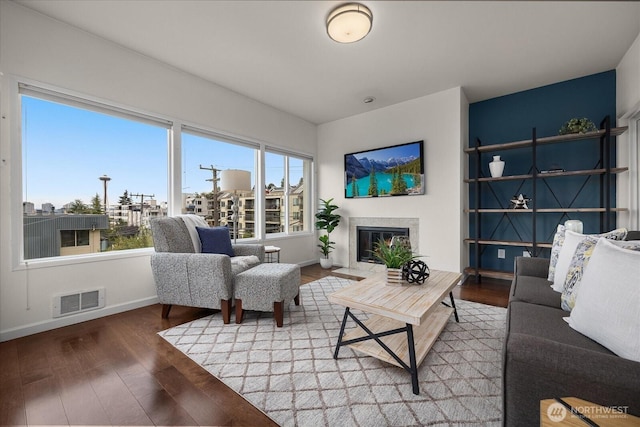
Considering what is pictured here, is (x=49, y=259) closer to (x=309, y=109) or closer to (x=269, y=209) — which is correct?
(x=269, y=209)

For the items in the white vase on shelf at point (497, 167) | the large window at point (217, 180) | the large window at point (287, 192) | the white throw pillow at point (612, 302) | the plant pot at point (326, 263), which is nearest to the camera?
the white throw pillow at point (612, 302)

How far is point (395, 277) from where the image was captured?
1.80 m

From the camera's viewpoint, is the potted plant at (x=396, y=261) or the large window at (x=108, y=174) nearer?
the potted plant at (x=396, y=261)

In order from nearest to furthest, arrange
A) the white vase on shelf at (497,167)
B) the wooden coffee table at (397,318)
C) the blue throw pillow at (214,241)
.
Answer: the wooden coffee table at (397,318) < the blue throw pillow at (214,241) < the white vase on shelf at (497,167)

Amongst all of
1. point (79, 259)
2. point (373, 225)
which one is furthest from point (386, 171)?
point (79, 259)

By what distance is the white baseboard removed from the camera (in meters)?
1.88

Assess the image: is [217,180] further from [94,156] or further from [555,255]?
[555,255]

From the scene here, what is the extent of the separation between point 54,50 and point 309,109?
2679 millimetres

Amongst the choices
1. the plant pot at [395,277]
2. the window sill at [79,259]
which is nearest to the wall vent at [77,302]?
the window sill at [79,259]

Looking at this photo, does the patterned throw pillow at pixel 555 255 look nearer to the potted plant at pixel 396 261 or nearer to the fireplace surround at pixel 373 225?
the potted plant at pixel 396 261

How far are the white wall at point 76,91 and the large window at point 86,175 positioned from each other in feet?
0.41

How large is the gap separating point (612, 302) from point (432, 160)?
9.19ft

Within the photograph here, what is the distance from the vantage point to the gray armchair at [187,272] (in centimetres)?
205

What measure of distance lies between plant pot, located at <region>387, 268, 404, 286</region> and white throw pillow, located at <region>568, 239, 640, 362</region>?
88 centimetres
